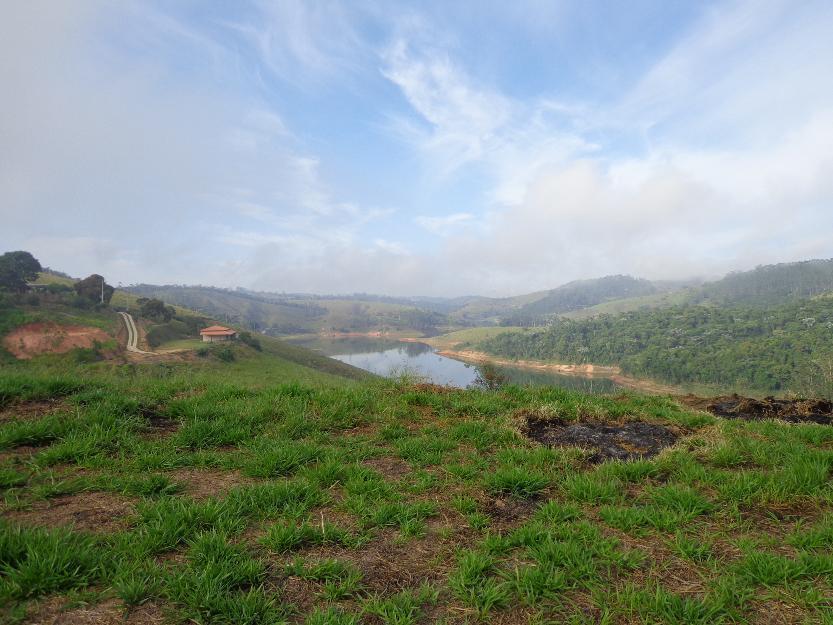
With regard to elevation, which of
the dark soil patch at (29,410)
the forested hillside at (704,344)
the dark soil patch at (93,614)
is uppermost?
the dark soil patch at (29,410)

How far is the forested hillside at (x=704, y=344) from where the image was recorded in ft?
334

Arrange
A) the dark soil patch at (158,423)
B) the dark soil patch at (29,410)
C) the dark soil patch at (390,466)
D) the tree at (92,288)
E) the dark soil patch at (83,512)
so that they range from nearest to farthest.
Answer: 1. the dark soil patch at (83,512)
2. the dark soil patch at (390,466)
3. the dark soil patch at (29,410)
4. the dark soil patch at (158,423)
5. the tree at (92,288)

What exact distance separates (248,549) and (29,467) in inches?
124

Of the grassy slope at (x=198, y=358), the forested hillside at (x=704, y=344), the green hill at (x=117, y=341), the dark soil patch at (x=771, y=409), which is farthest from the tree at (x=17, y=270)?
the forested hillside at (x=704, y=344)

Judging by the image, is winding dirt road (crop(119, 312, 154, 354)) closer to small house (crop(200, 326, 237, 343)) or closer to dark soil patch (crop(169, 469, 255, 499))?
small house (crop(200, 326, 237, 343))

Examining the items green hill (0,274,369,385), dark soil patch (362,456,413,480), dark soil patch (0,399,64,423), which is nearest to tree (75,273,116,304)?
green hill (0,274,369,385)

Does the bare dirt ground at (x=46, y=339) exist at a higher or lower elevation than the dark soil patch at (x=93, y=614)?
lower

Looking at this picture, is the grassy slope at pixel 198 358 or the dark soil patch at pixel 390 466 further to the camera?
the grassy slope at pixel 198 358

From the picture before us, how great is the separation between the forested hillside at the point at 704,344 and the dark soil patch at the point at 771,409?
95.8m

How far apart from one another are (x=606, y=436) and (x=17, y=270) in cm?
11929

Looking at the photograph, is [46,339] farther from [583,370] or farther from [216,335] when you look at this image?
[583,370]

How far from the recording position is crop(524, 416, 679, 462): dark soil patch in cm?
566

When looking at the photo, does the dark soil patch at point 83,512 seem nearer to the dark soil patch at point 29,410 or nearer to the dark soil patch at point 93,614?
the dark soil patch at point 93,614

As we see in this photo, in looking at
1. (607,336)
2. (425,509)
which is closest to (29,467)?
(425,509)
